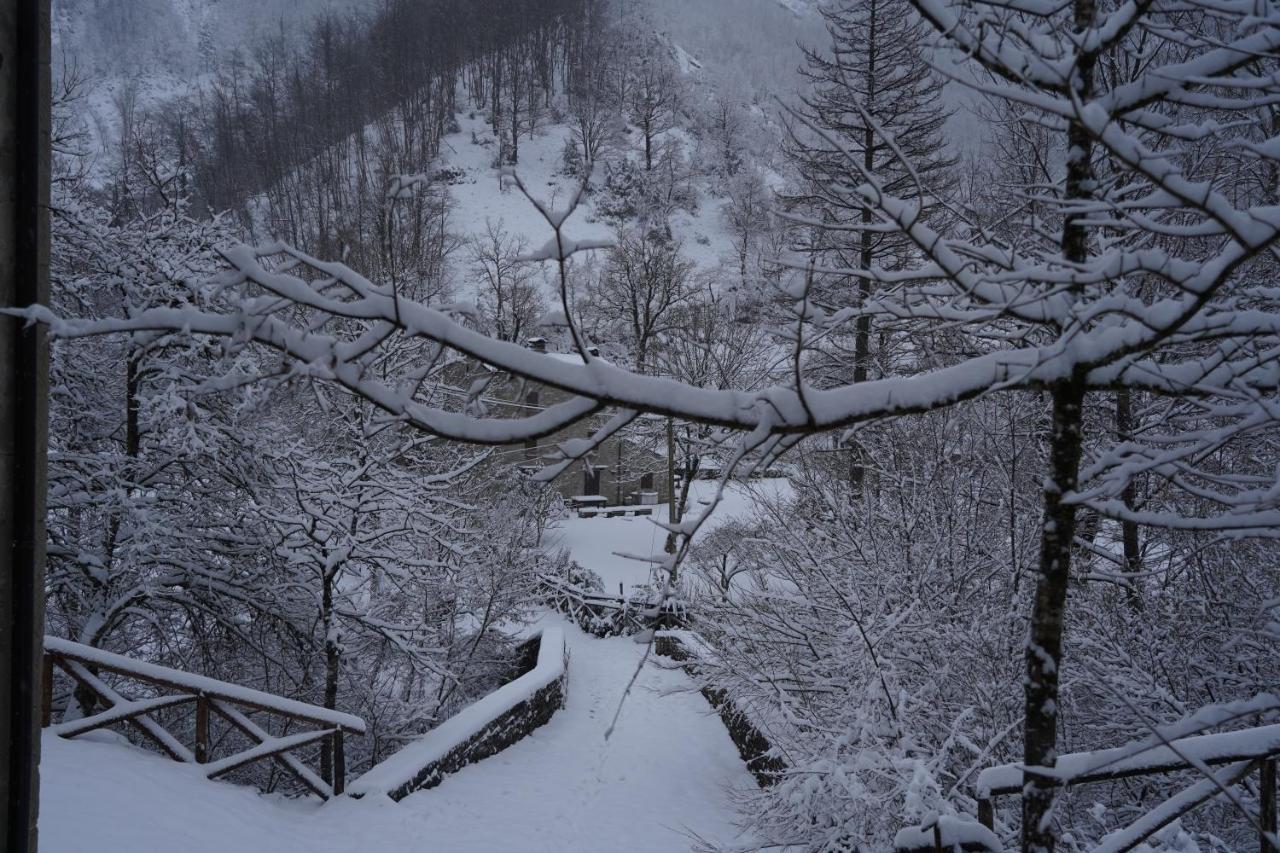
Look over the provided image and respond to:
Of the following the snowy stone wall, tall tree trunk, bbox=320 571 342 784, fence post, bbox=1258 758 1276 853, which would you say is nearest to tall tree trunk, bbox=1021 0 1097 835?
fence post, bbox=1258 758 1276 853

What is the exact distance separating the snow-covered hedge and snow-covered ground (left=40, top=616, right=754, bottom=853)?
0.17 metres

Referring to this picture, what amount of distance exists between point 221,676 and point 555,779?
5.07m

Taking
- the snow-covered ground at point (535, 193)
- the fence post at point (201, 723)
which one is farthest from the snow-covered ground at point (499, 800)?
the snow-covered ground at point (535, 193)

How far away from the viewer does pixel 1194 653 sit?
19.7 ft

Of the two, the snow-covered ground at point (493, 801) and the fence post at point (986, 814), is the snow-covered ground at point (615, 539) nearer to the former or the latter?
the snow-covered ground at point (493, 801)

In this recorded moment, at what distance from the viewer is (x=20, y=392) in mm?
3031

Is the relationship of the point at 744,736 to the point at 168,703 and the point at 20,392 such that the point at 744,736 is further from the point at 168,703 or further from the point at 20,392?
the point at 20,392

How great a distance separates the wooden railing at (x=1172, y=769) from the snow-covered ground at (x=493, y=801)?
6.43 ft

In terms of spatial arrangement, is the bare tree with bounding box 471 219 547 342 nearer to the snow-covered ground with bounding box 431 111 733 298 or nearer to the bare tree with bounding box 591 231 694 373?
the bare tree with bounding box 591 231 694 373

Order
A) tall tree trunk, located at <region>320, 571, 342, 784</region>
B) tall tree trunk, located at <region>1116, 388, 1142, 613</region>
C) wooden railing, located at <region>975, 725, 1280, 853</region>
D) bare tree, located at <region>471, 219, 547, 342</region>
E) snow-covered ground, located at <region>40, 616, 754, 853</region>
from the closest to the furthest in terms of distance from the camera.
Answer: wooden railing, located at <region>975, 725, 1280, 853</region>
snow-covered ground, located at <region>40, 616, 754, 853</region>
tall tree trunk, located at <region>1116, 388, 1142, 613</region>
tall tree trunk, located at <region>320, 571, 342, 784</region>
bare tree, located at <region>471, 219, 547, 342</region>

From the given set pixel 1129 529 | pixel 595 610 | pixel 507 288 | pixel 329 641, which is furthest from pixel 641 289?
pixel 1129 529

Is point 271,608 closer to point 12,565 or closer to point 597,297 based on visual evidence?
point 12,565

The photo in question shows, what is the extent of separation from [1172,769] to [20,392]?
474 cm

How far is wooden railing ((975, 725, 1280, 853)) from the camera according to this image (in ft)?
8.09
